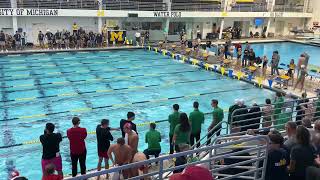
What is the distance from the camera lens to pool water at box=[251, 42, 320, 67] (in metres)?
25.3

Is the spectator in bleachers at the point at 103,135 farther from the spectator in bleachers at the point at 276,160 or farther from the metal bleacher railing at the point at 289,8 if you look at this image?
the metal bleacher railing at the point at 289,8

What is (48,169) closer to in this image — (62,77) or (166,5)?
(62,77)

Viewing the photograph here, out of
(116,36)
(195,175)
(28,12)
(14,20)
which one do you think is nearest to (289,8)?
(116,36)

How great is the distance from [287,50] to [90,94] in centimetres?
2028

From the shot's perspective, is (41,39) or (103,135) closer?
(103,135)

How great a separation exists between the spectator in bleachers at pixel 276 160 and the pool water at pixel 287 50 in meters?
21.0

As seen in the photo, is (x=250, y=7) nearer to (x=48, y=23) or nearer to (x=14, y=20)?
(x=48, y=23)

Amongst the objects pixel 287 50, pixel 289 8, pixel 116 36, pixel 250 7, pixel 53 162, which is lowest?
pixel 53 162

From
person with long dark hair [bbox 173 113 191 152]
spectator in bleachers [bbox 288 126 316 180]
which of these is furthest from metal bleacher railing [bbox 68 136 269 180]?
person with long dark hair [bbox 173 113 191 152]

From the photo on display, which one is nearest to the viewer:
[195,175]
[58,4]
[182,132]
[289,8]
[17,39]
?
[195,175]

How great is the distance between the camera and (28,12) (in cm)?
2278

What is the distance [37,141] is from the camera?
958 centimetres

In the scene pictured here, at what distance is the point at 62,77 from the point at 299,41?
968 inches

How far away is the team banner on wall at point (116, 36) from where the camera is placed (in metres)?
25.3
